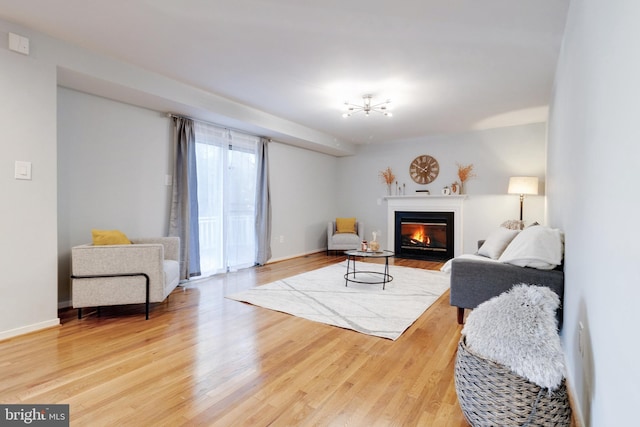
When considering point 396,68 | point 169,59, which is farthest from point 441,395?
point 169,59

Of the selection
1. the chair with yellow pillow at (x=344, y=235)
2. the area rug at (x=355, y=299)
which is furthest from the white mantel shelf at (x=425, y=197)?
the area rug at (x=355, y=299)

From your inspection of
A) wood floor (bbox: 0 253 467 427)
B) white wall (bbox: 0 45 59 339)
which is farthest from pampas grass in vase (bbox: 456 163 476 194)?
white wall (bbox: 0 45 59 339)

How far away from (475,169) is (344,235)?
9.22 feet

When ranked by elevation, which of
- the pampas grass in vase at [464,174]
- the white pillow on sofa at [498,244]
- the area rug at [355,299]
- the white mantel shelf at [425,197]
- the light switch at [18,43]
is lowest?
the area rug at [355,299]

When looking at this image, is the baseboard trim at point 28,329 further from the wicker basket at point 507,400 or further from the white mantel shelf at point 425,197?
the white mantel shelf at point 425,197

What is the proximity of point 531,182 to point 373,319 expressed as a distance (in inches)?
152

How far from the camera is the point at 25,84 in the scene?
101 inches

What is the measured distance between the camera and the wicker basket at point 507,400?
4.30 feet

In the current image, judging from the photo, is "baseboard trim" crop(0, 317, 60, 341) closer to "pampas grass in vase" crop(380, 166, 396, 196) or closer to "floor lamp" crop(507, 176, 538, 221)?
"pampas grass in vase" crop(380, 166, 396, 196)

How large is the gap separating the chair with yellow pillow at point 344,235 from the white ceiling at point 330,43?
2.99m

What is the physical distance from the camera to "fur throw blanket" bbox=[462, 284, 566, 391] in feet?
4.27

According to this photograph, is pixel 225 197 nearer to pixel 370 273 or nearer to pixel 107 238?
pixel 107 238

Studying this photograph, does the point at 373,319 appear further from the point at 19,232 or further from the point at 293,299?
the point at 19,232

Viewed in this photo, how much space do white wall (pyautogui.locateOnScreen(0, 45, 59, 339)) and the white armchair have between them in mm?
183
